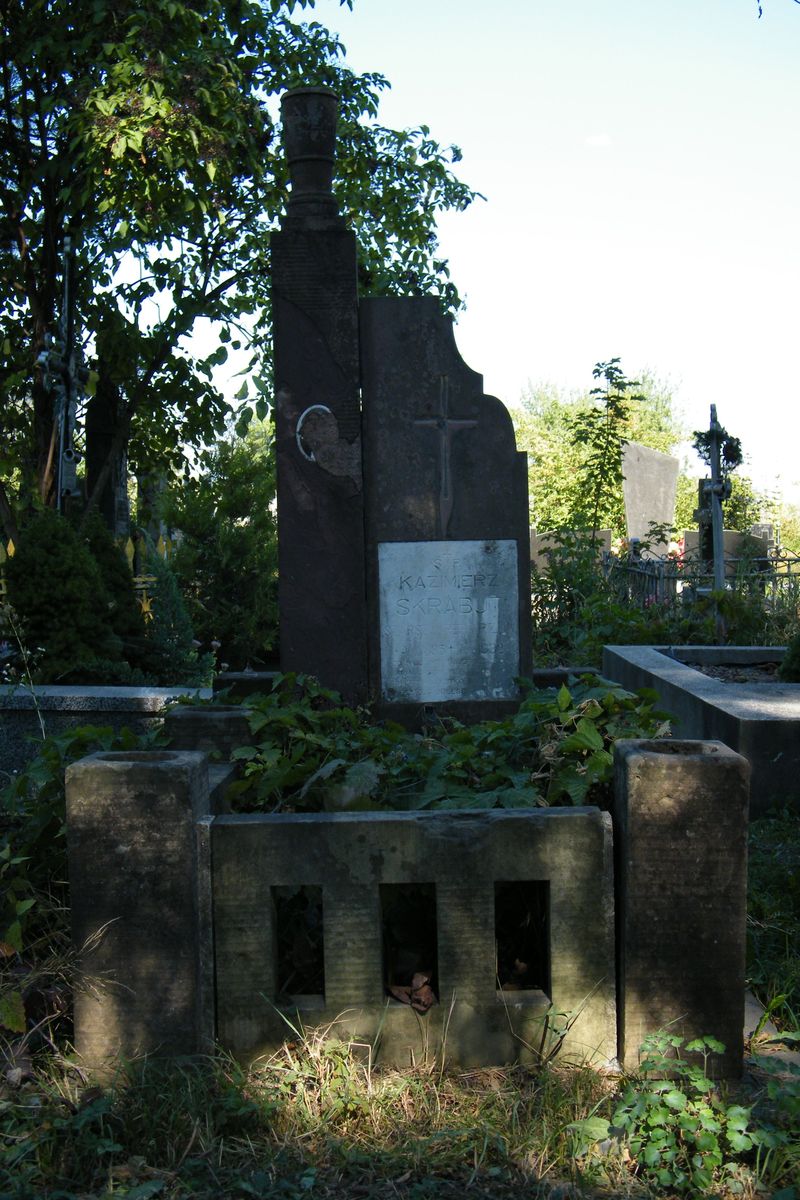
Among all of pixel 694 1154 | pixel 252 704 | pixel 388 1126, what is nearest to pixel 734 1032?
pixel 694 1154

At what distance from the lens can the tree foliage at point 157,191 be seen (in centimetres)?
975

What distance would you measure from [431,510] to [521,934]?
237 cm

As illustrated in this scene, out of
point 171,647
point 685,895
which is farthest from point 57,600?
point 685,895

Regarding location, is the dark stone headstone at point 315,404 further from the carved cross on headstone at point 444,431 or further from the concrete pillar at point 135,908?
the concrete pillar at point 135,908

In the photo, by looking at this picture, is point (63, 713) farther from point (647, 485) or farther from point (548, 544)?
point (647, 485)

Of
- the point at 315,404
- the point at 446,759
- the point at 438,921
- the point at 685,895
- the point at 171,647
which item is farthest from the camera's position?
the point at 171,647

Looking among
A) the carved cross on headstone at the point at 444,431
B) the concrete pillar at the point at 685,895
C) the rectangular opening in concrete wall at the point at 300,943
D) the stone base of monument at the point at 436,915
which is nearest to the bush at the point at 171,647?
the carved cross on headstone at the point at 444,431

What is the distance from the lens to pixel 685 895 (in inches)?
114

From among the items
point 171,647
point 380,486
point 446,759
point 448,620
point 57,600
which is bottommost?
point 446,759

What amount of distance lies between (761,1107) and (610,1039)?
0.39 meters

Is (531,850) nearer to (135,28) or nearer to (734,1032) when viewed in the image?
(734,1032)

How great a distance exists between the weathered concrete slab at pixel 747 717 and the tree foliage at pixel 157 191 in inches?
227

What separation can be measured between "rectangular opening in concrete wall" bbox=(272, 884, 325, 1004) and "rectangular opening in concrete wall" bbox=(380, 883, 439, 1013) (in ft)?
0.60

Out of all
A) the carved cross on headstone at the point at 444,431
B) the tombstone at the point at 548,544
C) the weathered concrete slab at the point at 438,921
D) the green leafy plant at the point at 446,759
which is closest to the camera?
the weathered concrete slab at the point at 438,921
